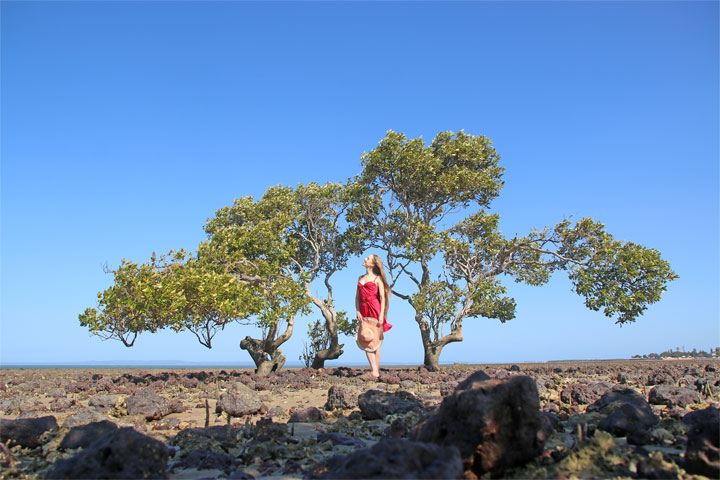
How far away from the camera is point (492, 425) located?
4.07 m

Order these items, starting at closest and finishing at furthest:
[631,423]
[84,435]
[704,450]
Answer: [704,450], [631,423], [84,435]

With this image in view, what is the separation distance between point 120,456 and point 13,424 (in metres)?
3.23

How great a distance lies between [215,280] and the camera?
15625 millimetres

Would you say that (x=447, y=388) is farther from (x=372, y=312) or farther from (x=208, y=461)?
(x=208, y=461)

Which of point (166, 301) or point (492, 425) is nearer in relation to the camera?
point (492, 425)

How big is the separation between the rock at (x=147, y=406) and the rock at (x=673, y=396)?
354 inches

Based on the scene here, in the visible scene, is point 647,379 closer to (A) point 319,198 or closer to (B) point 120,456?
(B) point 120,456

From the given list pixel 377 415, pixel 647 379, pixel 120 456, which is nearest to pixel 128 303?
pixel 377 415

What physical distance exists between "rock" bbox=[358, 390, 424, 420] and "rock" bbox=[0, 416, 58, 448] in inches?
179

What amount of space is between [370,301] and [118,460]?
10.9 m

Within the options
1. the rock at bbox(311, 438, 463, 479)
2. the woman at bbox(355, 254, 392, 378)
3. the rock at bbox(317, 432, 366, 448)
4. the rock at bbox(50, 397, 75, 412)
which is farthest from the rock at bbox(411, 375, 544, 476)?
the woman at bbox(355, 254, 392, 378)

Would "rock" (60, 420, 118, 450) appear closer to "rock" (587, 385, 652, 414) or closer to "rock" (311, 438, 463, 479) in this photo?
"rock" (311, 438, 463, 479)

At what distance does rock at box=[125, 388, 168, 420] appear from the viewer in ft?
27.1

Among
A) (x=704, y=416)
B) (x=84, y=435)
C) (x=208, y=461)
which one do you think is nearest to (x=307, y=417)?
(x=208, y=461)
